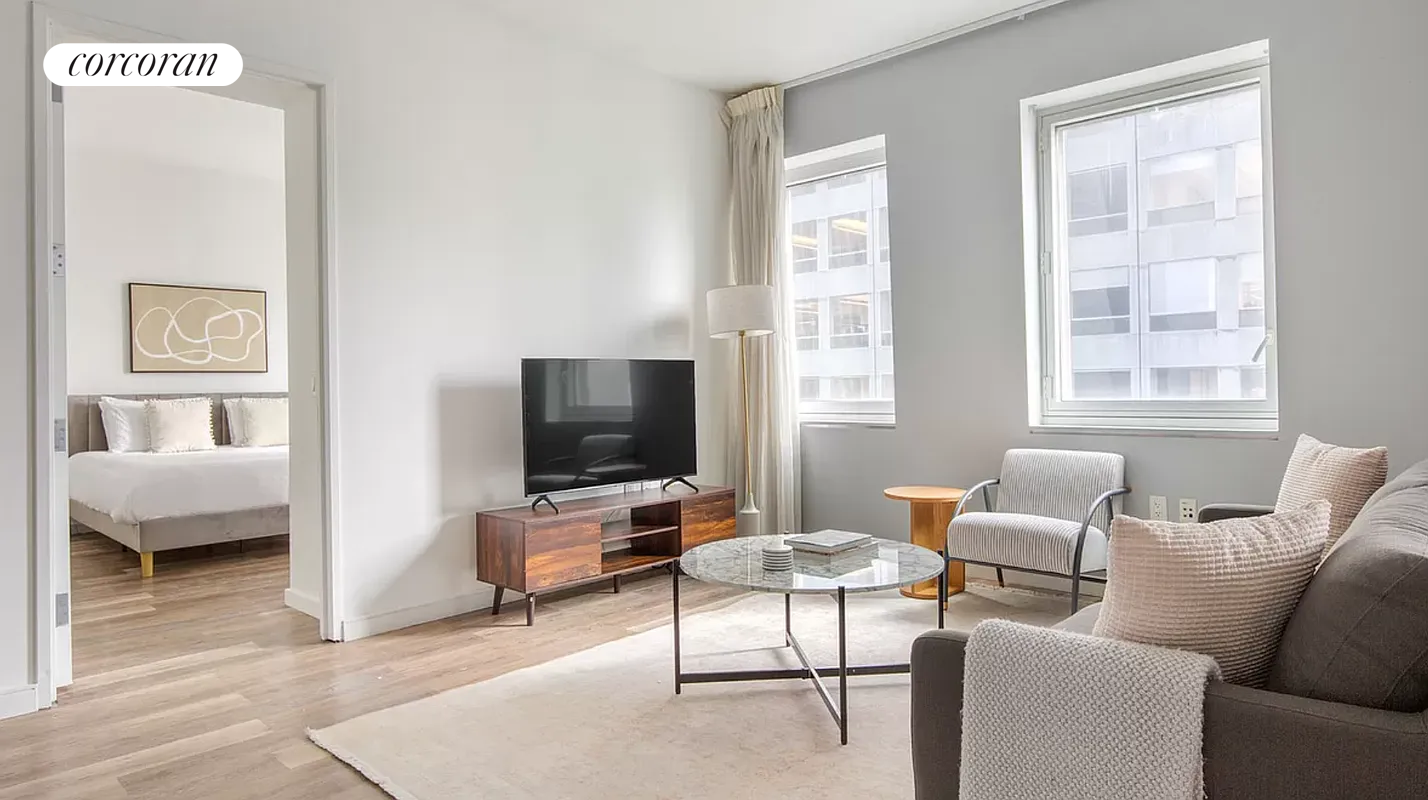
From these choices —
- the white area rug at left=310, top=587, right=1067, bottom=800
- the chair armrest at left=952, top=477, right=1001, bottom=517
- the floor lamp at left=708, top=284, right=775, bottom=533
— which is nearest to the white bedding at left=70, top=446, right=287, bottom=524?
the floor lamp at left=708, top=284, right=775, bottom=533

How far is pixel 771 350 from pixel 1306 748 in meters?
4.08

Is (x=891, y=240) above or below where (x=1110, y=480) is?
above

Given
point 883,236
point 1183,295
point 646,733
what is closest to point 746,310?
point 883,236

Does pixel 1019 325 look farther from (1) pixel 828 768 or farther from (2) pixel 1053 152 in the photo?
(1) pixel 828 768

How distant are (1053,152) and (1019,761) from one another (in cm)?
364

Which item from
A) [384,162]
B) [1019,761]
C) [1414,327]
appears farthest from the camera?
[384,162]

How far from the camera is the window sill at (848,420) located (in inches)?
195

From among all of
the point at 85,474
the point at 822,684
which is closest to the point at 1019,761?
the point at 822,684

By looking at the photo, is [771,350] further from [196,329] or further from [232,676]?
[196,329]

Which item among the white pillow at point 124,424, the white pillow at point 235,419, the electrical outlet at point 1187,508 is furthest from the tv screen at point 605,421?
the white pillow at point 124,424

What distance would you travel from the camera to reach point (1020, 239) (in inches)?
169

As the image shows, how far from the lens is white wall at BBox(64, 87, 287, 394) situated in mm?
6023

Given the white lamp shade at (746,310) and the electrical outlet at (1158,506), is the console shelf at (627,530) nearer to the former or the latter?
the white lamp shade at (746,310)

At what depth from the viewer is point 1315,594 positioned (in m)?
1.32
